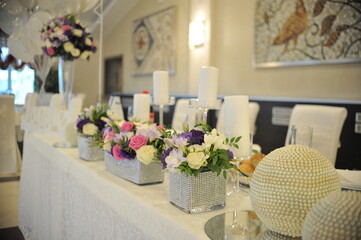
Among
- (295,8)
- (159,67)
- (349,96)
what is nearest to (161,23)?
(159,67)

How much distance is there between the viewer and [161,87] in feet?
5.45

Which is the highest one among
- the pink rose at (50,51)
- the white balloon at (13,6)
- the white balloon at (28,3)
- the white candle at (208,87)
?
the white balloon at (28,3)

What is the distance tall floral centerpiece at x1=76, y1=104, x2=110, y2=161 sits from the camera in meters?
1.61

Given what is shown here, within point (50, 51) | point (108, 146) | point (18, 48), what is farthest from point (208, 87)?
point (18, 48)

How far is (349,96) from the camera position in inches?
133

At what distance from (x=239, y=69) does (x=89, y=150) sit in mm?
3275

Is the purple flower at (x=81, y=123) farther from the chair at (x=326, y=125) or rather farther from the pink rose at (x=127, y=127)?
the chair at (x=326, y=125)

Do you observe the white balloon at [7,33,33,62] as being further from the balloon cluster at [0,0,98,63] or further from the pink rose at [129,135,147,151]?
the pink rose at [129,135,147,151]

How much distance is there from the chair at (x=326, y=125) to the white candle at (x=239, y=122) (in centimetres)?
120

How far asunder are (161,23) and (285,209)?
5507mm

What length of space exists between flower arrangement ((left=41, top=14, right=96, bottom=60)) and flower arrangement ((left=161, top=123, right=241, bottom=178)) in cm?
166

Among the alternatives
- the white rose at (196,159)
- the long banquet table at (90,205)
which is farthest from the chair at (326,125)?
the white rose at (196,159)

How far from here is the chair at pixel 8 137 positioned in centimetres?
230

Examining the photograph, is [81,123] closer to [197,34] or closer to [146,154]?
[146,154]
